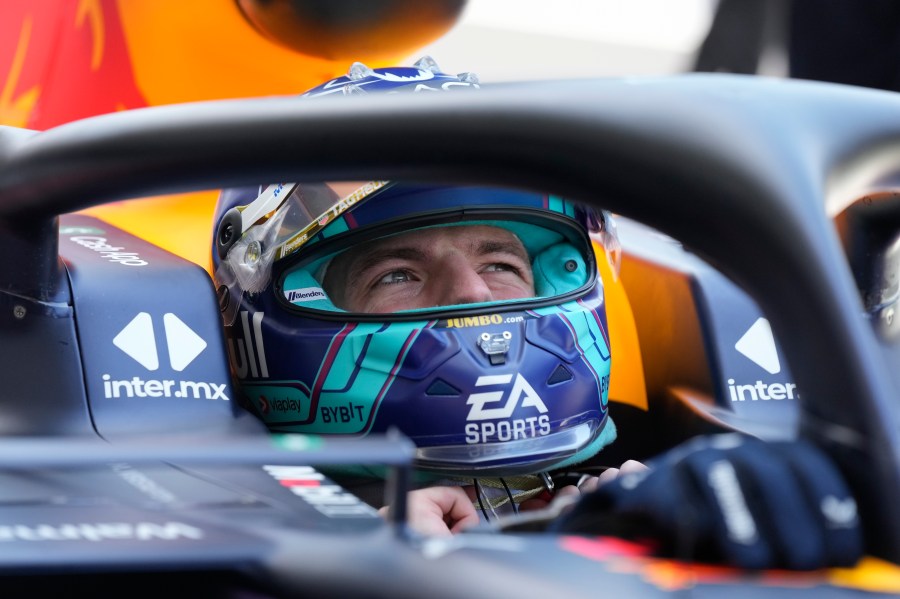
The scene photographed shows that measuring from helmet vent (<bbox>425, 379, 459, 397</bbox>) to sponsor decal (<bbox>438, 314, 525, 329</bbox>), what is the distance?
0.07 m

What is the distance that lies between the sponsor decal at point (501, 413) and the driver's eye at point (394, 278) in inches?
10.1

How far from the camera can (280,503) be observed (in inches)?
35.5

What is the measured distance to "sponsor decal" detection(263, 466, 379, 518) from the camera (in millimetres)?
896

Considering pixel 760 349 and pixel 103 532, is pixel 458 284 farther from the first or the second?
pixel 103 532

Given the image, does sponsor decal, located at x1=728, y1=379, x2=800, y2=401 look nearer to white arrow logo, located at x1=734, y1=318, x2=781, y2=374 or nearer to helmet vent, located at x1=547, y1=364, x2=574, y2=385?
white arrow logo, located at x1=734, y1=318, x2=781, y2=374

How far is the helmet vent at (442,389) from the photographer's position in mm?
1379

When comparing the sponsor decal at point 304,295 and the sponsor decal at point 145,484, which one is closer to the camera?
the sponsor decal at point 145,484

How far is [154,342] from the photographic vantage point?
140 cm

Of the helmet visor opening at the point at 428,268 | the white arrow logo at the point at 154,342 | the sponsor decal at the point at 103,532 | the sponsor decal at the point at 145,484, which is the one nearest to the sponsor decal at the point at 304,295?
the helmet visor opening at the point at 428,268

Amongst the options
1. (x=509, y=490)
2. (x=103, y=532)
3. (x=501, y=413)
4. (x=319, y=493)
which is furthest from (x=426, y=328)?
(x=103, y=532)

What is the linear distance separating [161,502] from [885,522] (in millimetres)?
529

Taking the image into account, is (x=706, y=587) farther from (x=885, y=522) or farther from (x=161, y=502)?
(x=161, y=502)

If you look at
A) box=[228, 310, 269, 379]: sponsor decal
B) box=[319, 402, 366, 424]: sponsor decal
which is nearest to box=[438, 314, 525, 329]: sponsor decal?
box=[319, 402, 366, 424]: sponsor decal

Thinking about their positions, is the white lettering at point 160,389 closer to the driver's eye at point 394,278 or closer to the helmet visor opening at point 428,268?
the helmet visor opening at point 428,268
